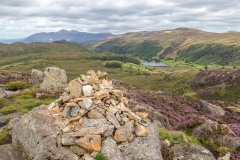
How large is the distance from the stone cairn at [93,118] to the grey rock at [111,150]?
29 centimetres

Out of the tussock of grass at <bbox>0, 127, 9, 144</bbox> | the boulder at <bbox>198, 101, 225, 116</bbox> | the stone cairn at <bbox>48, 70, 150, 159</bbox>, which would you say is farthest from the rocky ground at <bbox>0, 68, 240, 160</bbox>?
the boulder at <bbox>198, 101, 225, 116</bbox>

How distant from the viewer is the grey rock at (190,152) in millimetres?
16938

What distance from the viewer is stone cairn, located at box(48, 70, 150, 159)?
14.8 m

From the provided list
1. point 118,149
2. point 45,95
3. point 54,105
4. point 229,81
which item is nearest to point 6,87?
point 45,95

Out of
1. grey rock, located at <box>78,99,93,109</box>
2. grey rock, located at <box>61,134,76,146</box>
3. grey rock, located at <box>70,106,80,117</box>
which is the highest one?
grey rock, located at <box>78,99,93,109</box>

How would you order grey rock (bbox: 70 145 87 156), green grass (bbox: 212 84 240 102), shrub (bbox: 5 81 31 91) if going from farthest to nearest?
green grass (bbox: 212 84 240 102), shrub (bbox: 5 81 31 91), grey rock (bbox: 70 145 87 156)

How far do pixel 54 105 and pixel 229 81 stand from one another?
319 feet

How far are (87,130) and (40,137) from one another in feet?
9.46

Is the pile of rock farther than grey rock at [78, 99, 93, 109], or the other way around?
the pile of rock

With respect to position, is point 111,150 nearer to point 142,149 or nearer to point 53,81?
point 142,149

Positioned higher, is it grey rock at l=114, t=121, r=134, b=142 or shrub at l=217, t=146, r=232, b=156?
grey rock at l=114, t=121, r=134, b=142


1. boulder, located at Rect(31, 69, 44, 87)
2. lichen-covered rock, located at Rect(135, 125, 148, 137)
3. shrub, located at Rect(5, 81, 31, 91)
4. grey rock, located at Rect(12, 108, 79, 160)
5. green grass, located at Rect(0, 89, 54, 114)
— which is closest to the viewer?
grey rock, located at Rect(12, 108, 79, 160)

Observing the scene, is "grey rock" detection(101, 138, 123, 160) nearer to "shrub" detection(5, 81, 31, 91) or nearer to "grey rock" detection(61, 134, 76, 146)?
"grey rock" detection(61, 134, 76, 146)

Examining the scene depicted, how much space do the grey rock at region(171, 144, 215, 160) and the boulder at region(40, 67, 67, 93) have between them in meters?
26.1
